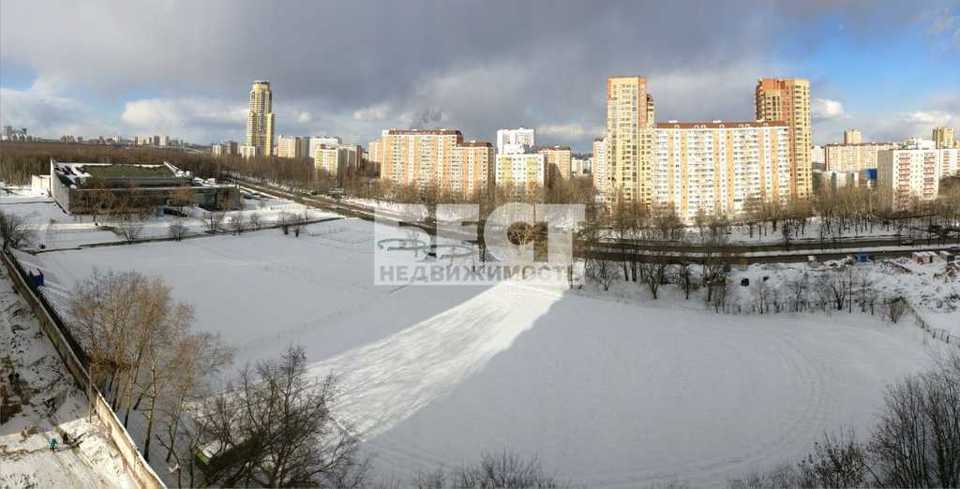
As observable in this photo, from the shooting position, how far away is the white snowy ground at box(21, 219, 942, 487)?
10.1 metres

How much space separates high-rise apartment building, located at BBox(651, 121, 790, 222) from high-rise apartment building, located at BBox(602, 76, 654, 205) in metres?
2.24

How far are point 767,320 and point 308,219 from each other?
28078 mm

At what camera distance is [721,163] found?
137 ft

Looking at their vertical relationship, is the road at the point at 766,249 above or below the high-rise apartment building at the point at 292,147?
below

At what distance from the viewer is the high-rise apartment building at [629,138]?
145 ft

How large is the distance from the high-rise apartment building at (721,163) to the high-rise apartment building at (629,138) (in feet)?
7.33

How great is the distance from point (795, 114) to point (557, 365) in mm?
42268

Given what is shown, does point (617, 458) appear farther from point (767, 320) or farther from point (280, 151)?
point (280, 151)

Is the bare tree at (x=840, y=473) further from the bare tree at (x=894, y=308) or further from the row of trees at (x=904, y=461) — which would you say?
the bare tree at (x=894, y=308)

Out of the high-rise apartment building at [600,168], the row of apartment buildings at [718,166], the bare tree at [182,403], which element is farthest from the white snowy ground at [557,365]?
the high-rise apartment building at [600,168]

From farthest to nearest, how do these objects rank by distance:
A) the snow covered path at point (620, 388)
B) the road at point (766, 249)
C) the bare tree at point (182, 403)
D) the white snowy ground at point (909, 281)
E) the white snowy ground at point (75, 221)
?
the white snowy ground at point (75, 221), the road at point (766, 249), the white snowy ground at point (909, 281), the snow covered path at point (620, 388), the bare tree at point (182, 403)

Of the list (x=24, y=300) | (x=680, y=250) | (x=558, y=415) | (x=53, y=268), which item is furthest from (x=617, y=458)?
(x=53, y=268)

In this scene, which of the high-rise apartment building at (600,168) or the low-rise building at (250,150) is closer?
the high-rise apartment building at (600,168)

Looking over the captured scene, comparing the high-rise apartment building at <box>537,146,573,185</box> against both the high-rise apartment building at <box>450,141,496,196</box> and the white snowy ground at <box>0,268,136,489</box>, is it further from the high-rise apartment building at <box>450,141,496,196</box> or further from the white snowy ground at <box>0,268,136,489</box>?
the white snowy ground at <box>0,268,136,489</box>
